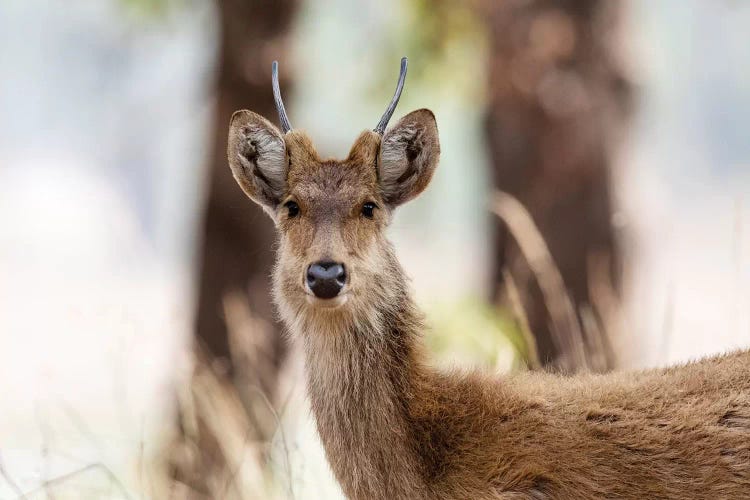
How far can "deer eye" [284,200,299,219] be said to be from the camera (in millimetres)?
5839

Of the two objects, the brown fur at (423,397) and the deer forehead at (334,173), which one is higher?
the deer forehead at (334,173)

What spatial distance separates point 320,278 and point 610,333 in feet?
13.8

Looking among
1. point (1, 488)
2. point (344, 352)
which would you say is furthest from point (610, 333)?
point (1, 488)

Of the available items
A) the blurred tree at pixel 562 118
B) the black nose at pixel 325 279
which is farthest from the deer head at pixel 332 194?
the blurred tree at pixel 562 118

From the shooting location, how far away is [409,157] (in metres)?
6.07

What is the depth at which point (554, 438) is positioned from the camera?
204 inches

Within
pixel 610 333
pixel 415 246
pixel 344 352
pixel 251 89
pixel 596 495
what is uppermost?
pixel 251 89

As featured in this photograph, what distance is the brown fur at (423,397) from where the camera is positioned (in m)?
5.07

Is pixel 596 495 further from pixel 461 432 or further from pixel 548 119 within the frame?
pixel 548 119

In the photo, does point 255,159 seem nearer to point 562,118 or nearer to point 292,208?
point 292,208

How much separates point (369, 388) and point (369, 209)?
35.3 inches

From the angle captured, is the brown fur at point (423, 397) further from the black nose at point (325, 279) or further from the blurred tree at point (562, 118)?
the blurred tree at point (562, 118)

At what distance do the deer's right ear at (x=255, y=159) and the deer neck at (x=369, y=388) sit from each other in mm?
809

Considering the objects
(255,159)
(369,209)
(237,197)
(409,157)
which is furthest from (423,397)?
(237,197)
